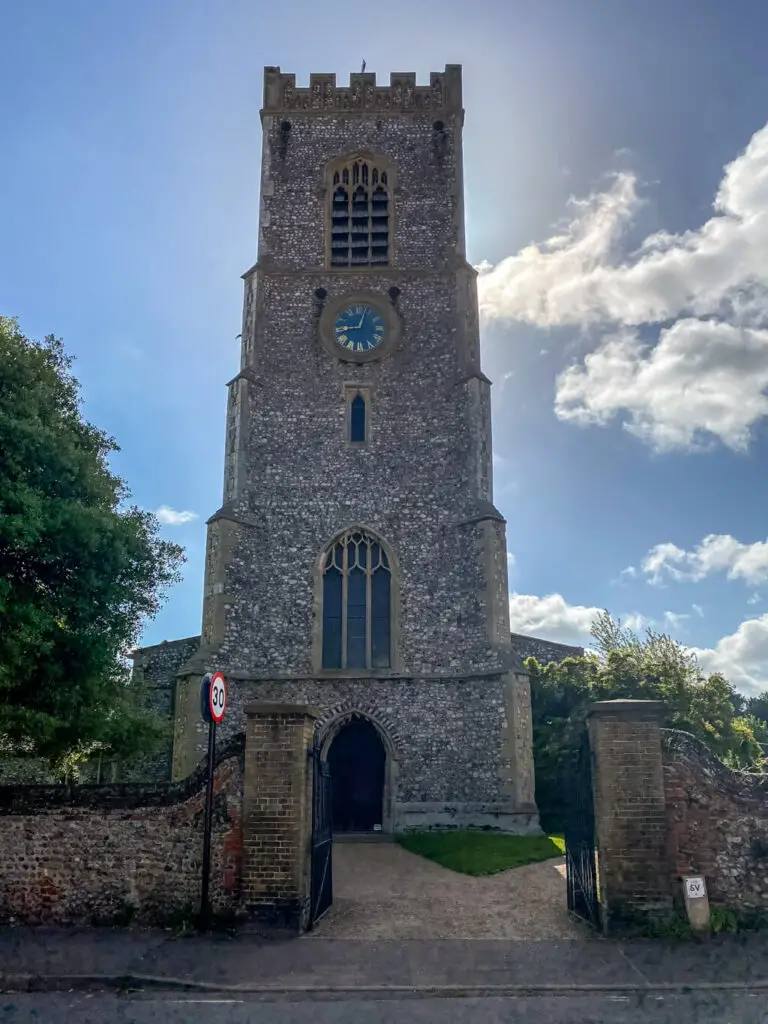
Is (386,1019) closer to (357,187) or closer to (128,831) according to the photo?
(128,831)

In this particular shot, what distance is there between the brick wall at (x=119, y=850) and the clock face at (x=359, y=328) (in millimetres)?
16745

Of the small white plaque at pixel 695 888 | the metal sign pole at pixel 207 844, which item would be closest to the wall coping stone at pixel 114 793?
the metal sign pole at pixel 207 844

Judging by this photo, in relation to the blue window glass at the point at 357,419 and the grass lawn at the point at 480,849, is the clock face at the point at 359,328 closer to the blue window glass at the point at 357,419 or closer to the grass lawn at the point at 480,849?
the blue window glass at the point at 357,419

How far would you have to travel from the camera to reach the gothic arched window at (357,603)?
872 inches

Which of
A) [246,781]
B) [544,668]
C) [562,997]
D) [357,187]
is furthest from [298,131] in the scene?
[562,997]

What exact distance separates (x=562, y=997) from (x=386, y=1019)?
1.67 meters

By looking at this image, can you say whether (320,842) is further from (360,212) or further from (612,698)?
(360,212)

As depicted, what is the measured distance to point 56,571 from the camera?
1265cm

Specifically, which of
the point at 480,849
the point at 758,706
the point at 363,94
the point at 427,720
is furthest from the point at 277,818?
the point at 758,706

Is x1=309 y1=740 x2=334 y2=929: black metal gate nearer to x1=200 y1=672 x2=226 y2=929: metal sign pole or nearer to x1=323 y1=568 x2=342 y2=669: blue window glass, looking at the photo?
x1=200 y1=672 x2=226 y2=929: metal sign pole

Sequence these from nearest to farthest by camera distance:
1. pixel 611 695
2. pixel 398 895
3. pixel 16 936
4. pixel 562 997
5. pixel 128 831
A: 1. pixel 562 997
2. pixel 16 936
3. pixel 128 831
4. pixel 398 895
5. pixel 611 695

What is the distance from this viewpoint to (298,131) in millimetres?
28594

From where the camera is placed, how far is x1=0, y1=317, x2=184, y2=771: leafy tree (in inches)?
452

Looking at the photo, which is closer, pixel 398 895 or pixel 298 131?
pixel 398 895
